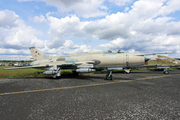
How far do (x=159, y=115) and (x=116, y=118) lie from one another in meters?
1.42

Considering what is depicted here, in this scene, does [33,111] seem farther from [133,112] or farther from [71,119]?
[133,112]

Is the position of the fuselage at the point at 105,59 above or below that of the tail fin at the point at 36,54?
below

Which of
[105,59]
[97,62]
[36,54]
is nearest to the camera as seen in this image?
[105,59]

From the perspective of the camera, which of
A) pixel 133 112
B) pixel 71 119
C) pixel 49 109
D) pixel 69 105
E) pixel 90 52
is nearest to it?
pixel 71 119

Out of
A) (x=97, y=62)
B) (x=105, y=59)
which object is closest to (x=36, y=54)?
(x=97, y=62)

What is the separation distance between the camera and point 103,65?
10.5 m

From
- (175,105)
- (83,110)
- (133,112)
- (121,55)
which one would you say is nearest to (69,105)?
(83,110)

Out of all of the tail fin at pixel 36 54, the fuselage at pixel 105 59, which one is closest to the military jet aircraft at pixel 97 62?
the fuselage at pixel 105 59

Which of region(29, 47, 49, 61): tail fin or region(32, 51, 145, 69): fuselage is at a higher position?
region(29, 47, 49, 61): tail fin

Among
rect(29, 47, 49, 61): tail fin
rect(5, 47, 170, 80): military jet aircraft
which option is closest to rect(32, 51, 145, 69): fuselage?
rect(5, 47, 170, 80): military jet aircraft

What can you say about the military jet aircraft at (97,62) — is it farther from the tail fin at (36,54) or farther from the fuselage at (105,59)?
the tail fin at (36,54)

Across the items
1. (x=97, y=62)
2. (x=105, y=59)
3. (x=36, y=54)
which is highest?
(x=36, y=54)

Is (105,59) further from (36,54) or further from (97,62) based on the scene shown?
(36,54)

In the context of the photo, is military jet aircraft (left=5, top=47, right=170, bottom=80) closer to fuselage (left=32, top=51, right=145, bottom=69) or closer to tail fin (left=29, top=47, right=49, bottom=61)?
fuselage (left=32, top=51, right=145, bottom=69)
